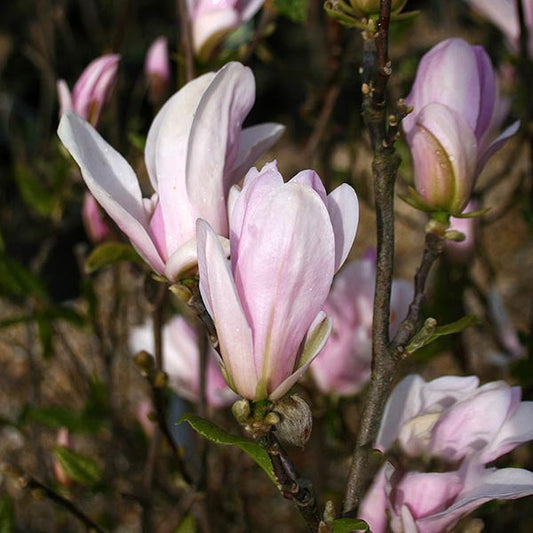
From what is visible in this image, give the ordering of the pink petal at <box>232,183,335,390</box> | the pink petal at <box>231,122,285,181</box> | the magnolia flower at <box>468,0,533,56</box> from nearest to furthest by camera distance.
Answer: the pink petal at <box>232,183,335,390</box> → the pink petal at <box>231,122,285,181</box> → the magnolia flower at <box>468,0,533,56</box>

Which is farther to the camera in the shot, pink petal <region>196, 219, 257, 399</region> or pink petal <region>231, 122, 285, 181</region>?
pink petal <region>231, 122, 285, 181</region>

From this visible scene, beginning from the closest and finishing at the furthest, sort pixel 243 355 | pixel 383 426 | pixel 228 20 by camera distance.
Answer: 1. pixel 243 355
2. pixel 383 426
3. pixel 228 20

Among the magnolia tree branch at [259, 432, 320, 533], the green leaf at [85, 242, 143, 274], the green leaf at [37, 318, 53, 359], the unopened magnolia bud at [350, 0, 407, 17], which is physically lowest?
the magnolia tree branch at [259, 432, 320, 533]

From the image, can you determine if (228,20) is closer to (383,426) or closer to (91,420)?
(383,426)

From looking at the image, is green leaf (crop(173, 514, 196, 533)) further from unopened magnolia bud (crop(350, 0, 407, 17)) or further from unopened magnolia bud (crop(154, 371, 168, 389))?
unopened magnolia bud (crop(350, 0, 407, 17))

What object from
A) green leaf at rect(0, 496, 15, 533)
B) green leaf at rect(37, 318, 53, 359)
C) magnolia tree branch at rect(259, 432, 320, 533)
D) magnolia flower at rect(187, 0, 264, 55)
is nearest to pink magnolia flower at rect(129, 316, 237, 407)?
green leaf at rect(37, 318, 53, 359)

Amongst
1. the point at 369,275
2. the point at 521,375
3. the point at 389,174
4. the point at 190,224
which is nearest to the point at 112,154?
the point at 190,224

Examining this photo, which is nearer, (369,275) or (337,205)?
(337,205)
